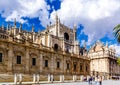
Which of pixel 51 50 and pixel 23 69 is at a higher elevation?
pixel 51 50

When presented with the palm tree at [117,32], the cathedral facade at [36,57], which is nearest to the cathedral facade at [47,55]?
the cathedral facade at [36,57]

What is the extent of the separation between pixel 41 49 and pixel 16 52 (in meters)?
6.35

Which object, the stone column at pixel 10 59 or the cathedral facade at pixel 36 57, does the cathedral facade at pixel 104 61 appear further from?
the stone column at pixel 10 59

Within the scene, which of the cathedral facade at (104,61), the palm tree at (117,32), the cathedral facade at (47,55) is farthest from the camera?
the cathedral facade at (104,61)

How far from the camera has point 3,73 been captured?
3058cm

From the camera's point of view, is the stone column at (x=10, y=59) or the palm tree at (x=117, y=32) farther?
the stone column at (x=10, y=59)

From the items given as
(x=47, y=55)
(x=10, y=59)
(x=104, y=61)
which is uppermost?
(x=47, y=55)

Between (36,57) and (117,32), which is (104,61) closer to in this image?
(36,57)

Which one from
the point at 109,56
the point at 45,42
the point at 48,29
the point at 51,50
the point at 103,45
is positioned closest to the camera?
the point at 51,50

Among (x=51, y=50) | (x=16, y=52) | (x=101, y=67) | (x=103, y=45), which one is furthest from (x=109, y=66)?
(x=16, y=52)

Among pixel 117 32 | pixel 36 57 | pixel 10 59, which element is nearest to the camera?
pixel 117 32

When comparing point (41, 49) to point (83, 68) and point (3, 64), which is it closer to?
point (3, 64)

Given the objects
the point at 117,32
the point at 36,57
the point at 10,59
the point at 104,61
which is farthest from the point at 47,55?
the point at 104,61

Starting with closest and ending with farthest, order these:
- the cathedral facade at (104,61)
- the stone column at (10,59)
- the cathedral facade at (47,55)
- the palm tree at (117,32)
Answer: the palm tree at (117,32) → the stone column at (10,59) → the cathedral facade at (47,55) → the cathedral facade at (104,61)
